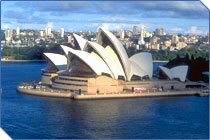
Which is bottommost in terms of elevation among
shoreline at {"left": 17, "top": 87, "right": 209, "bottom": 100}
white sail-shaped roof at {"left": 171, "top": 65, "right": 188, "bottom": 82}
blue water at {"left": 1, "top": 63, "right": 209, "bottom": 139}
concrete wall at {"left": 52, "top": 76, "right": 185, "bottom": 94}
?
blue water at {"left": 1, "top": 63, "right": 209, "bottom": 139}

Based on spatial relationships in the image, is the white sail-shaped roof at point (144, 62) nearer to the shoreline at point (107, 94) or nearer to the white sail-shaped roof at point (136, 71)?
the white sail-shaped roof at point (136, 71)

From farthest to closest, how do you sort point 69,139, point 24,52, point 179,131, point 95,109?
point 24,52
point 95,109
point 179,131
point 69,139

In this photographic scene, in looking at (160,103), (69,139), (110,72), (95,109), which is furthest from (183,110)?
(69,139)

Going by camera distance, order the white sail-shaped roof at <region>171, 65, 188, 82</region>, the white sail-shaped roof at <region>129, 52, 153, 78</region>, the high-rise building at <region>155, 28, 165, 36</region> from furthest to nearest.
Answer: the high-rise building at <region>155, 28, 165, 36</region>, the white sail-shaped roof at <region>171, 65, 188, 82</region>, the white sail-shaped roof at <region>129, 52, 153, 78</region>

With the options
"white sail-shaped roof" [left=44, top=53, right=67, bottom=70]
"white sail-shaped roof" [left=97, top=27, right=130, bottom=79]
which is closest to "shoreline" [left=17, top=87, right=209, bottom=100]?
"white sail-shaped roof" [left=97, top=27, right=130, bottom=79]

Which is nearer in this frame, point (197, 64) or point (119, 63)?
point (119, 63)

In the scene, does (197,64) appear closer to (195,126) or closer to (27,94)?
(27,94)

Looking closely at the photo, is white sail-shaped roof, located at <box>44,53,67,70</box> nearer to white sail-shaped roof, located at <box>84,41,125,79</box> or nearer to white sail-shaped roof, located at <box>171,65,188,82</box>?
white sail-shaped roof, located at <box>84,41,125,79</box>
